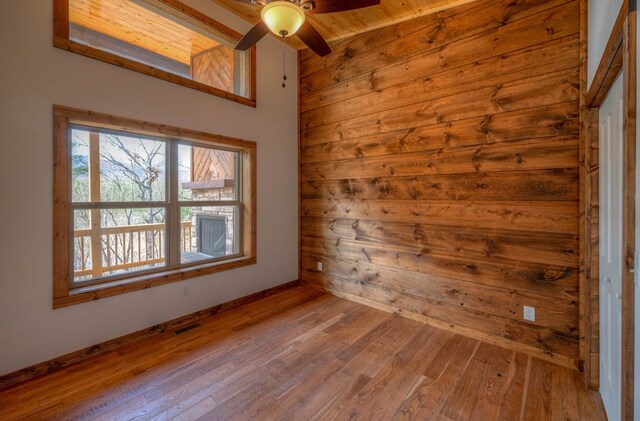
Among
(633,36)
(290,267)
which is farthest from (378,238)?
(633,36)

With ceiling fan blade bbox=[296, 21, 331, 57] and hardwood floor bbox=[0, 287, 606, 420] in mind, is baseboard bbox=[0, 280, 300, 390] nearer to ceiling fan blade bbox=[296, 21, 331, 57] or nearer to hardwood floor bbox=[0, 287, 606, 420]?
hardwood floor bbox=[0, 287, 606, 420]

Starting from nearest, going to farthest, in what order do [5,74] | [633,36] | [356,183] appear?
[633,36] < [5,74] < [356,183]

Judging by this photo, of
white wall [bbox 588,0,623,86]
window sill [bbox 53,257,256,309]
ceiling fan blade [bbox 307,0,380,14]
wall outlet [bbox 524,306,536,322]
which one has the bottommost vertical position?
wall outlet [bbox 524,306,536,322]

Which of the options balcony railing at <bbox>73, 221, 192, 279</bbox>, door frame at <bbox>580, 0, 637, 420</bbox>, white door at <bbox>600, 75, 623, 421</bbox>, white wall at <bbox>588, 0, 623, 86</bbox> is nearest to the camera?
door frame at <bbox>580, 0, 637, 420</bbox>

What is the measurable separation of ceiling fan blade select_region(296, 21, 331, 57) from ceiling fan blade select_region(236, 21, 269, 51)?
27cm

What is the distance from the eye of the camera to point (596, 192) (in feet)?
6.64

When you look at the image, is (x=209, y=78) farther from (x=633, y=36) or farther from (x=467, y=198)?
(x=633, y=36)

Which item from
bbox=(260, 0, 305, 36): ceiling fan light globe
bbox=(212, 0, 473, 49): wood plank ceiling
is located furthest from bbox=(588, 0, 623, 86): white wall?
bbox=(260, 0, 305, 36): ceiling fan light globe

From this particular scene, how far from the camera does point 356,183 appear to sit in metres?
3.65

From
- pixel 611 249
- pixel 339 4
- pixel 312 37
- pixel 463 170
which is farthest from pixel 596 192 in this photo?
pixel 312 37

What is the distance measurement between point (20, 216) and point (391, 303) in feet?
11.4

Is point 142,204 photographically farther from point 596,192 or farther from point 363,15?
point 596,192

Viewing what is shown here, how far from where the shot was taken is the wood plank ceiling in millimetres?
3004

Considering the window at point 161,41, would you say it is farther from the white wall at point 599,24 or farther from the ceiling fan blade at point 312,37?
the white wall at point 599,24
